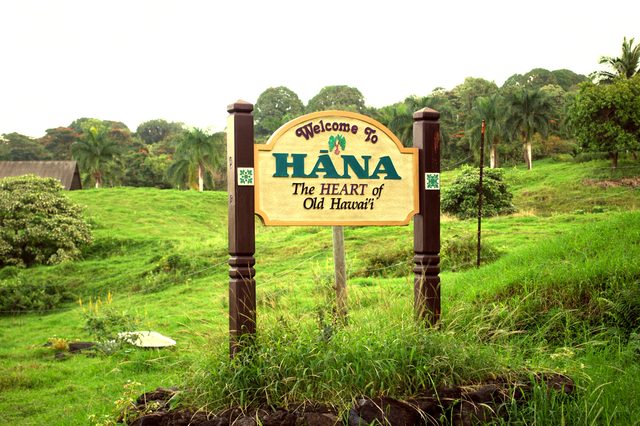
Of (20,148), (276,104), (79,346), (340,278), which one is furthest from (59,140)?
(340,278)

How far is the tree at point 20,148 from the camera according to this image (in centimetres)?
6250

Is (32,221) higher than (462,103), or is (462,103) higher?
(462,103)

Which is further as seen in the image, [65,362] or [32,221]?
[32,221]

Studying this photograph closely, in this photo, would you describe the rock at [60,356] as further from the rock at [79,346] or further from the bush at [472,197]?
the bush at [472,197]

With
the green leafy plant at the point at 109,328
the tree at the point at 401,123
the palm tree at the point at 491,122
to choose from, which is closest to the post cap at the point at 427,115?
the green leafy plant at the point at 109,328

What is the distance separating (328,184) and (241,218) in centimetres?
97

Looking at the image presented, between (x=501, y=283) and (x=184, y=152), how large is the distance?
44.5 meters

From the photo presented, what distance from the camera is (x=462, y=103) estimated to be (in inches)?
2494

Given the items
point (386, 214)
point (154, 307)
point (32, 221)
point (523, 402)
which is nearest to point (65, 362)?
point (154, 307)

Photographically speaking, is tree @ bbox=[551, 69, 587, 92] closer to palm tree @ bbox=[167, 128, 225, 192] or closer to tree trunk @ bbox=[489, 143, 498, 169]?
tree trunk @ bbox=[489, 143, 498, 169]

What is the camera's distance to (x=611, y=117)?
41750mm

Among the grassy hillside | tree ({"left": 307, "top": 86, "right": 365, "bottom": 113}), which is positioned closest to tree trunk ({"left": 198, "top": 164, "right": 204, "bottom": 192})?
tree ({"left": 307, "top": 86, "right": 365, "bottom": 113})

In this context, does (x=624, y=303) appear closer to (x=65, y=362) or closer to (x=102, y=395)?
(x=102, y=395)

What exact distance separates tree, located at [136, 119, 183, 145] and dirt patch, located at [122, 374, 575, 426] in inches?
2981
